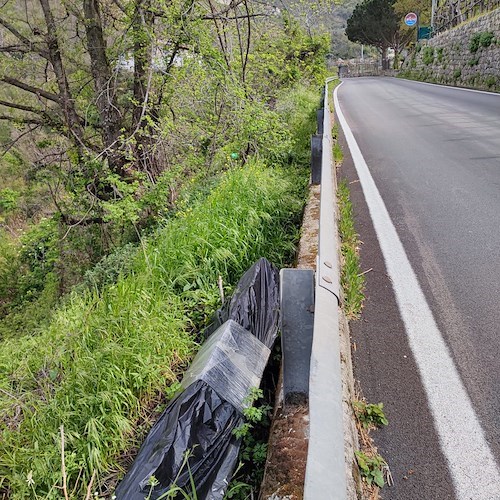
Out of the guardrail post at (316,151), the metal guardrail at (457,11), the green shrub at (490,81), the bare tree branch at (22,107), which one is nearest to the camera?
the guardrail post at (316,151)

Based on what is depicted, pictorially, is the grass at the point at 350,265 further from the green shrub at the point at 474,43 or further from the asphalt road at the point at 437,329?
the green shrub at the point at 474,43

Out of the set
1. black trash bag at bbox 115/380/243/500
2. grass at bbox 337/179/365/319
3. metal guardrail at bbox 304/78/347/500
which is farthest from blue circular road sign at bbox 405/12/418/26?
black trash bag at bbox 115/380/243/500

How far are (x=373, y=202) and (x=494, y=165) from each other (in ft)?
7.35

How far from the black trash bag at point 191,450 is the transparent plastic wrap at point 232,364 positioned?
7 cm

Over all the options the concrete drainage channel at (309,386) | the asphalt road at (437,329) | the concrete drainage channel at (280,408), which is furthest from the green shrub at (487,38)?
the concrete drainage channel at (309,386)

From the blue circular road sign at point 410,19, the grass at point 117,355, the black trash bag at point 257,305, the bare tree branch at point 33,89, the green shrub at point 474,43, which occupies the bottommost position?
the grass at point 117,355

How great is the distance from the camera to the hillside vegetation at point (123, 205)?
8.03ft

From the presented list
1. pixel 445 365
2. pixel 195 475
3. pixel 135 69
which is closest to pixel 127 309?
pixel 195 475

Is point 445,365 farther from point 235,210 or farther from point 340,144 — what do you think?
point 340,144

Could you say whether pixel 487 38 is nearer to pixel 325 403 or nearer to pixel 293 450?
pixel 293 450

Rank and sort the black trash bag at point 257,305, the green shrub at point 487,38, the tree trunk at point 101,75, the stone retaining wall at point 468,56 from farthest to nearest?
the green shrub at point 487,38, the stone retaining wall at point 468,56, the tree trunk at point 101,75, the black trash bag at point 257,305

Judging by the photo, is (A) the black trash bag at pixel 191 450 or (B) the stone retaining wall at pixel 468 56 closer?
(A) the black trash bag at pixel 191 450

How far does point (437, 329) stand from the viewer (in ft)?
8.37

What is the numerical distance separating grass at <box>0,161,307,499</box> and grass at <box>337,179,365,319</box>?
524 mm
